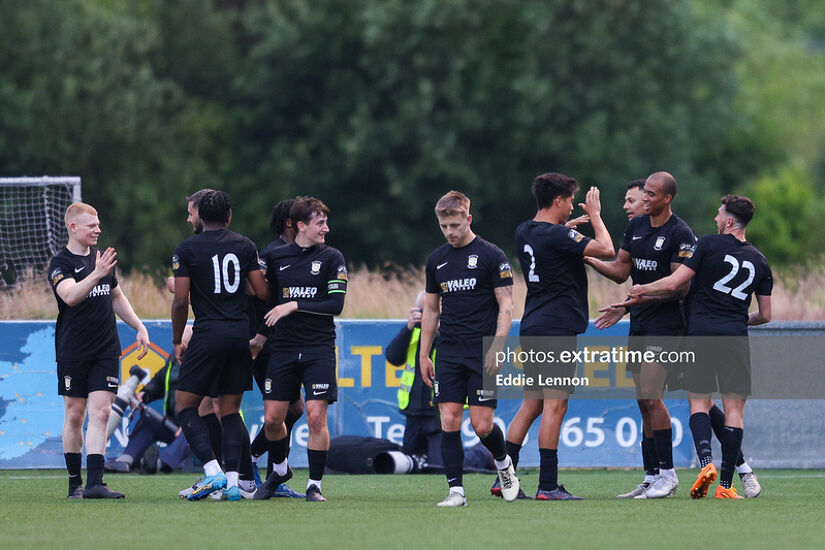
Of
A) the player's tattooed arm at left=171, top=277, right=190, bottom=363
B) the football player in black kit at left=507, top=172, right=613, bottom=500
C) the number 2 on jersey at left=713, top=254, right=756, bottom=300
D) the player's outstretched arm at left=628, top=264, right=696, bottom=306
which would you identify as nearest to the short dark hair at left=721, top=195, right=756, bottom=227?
the number 2 on jersey at left=713, top=254, right=756, bottom=300

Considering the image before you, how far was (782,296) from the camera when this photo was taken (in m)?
18.3

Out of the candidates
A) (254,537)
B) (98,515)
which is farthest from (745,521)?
(98,515)

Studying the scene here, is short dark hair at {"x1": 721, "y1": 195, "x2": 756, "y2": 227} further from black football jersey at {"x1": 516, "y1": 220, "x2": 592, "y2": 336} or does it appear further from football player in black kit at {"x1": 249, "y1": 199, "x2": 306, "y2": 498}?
football player in black kit at {"x1": 249, "y1": 199, "x2": 306, "y2": 498}

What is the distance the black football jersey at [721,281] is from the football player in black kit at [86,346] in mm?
4115

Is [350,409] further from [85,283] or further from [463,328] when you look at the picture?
[463,328]

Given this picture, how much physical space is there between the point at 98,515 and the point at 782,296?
11168mm

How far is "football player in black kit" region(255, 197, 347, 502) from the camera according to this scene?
10.3 meters

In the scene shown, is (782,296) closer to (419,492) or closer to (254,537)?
(419,492)

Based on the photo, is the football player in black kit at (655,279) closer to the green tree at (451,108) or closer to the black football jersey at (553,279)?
the black football jersey at (553,279)

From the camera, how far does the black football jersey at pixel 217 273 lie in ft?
34.0

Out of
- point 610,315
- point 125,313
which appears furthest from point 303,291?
point 610,315

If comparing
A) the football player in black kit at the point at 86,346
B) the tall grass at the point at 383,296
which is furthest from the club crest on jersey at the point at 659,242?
the tall grass at the point at 383,296

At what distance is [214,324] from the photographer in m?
10.4

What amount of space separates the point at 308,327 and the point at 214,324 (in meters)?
0.67
